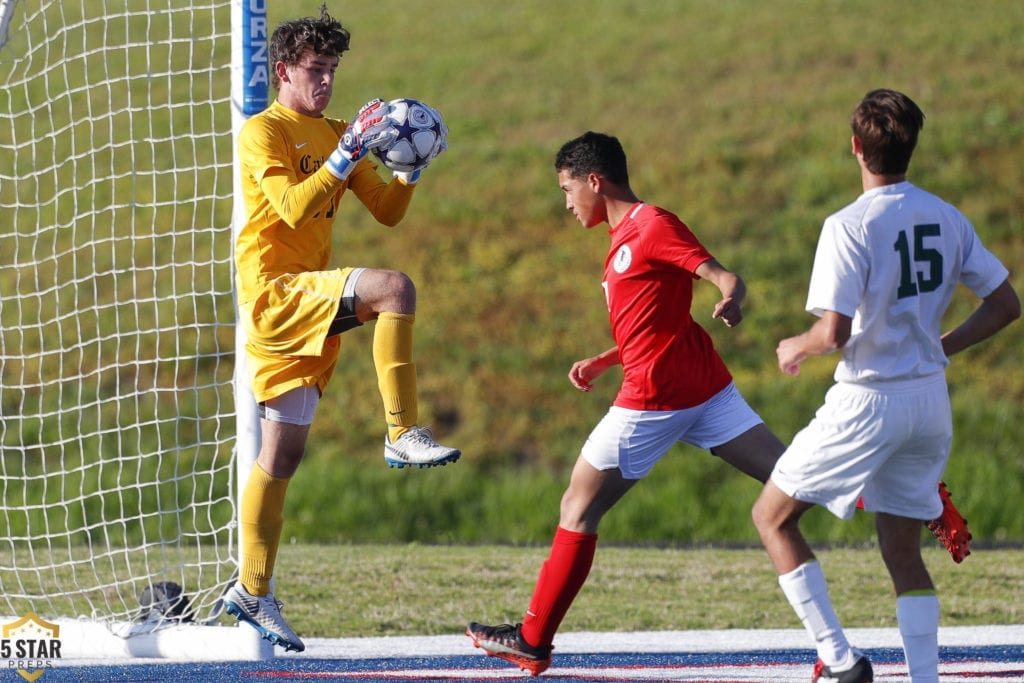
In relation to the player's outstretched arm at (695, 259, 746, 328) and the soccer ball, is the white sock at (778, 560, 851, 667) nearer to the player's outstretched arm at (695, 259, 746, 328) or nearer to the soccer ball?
the player's outstretched arm at (695, 259, 746, 328)

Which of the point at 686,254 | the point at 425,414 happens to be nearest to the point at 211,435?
the point at 425,414

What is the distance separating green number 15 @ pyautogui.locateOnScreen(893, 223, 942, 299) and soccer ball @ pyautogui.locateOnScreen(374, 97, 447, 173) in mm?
1847

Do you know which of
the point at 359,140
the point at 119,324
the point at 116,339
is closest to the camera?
the point at 359,140

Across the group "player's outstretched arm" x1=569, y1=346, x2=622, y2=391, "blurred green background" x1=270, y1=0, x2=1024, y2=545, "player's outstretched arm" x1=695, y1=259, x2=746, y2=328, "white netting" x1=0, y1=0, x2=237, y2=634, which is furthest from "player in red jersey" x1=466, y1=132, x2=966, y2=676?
"blurred green background" x1=270, y1=0, x2=1024, y2=545

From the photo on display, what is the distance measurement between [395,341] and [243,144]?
0.95m

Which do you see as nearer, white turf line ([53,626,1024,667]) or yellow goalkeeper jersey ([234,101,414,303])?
yellow goalkeeper jersey ([234,101,414,303])

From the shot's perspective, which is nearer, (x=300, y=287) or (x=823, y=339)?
(x=823, y=339)

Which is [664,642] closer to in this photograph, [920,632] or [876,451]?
[920,632]

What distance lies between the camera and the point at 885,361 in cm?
438

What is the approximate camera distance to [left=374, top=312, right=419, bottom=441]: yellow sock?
17.6ft

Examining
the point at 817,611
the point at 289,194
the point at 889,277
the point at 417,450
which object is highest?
the point at 289,194

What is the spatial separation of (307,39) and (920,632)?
2993 millimetres

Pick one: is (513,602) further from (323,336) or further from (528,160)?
(528,160)

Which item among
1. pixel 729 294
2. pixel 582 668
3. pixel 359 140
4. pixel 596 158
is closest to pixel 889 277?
pixel 729 294
